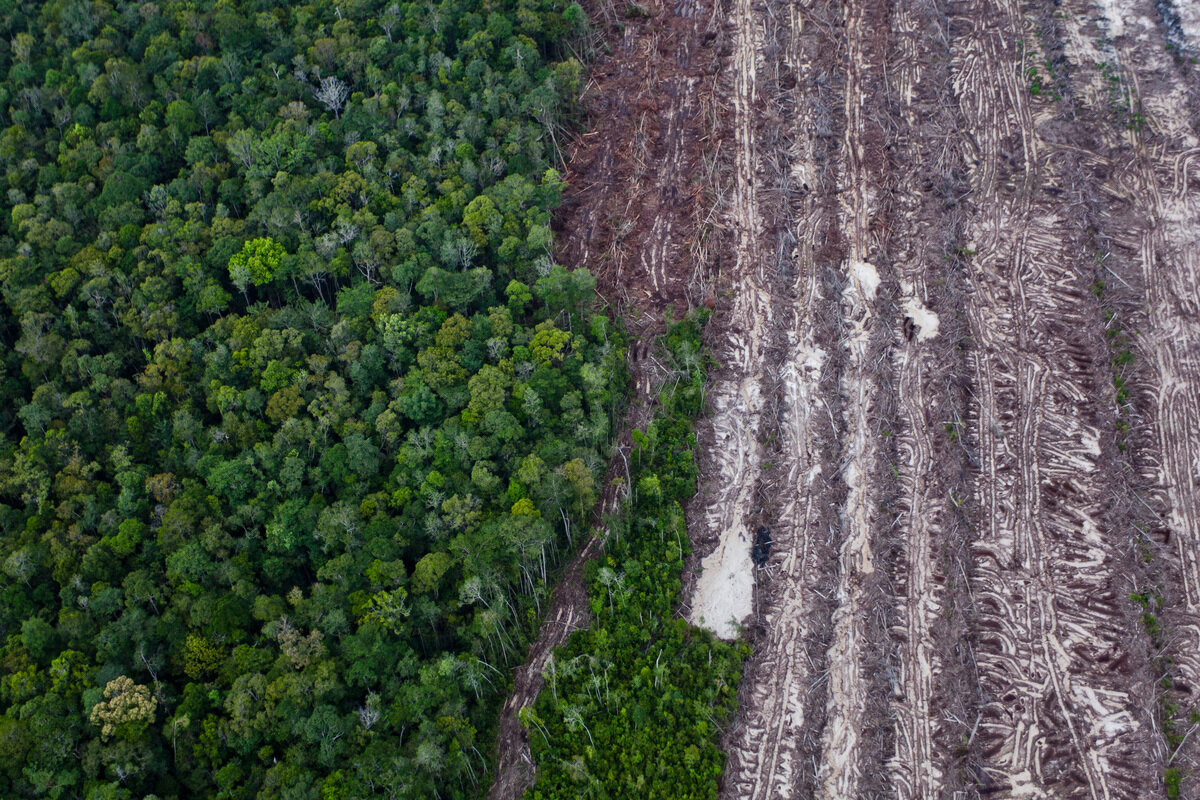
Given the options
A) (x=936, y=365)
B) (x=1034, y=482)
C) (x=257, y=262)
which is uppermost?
(x=257, y=262)

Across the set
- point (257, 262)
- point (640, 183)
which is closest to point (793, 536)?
point (640, 183)

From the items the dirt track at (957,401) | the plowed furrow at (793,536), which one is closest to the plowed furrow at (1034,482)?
the dirt track at (957,401)

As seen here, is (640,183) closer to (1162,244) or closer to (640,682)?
(1162,244)

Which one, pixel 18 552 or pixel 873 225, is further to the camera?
pixel 873 225

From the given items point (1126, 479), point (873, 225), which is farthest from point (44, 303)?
point (1126, 479)

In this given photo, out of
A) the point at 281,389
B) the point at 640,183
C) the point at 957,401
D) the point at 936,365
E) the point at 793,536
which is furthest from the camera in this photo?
the point at 640,183

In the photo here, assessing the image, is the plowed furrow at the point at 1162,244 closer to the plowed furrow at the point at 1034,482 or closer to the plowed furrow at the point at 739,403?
the plowed furrow at the point at 1034,482

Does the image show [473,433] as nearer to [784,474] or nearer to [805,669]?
[784,474]
